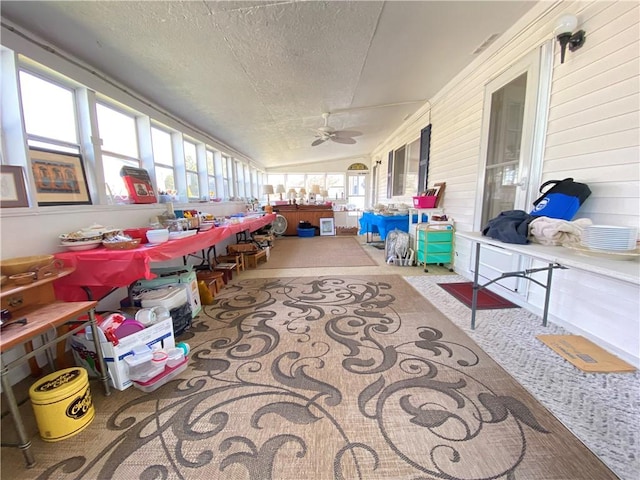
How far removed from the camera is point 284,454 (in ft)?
3.84

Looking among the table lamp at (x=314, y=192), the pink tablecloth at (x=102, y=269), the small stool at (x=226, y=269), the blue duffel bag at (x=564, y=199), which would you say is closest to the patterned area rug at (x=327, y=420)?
the pink tablecloth at (x=102, y=269)

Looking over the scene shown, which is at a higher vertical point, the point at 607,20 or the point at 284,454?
A: the point at 607,20

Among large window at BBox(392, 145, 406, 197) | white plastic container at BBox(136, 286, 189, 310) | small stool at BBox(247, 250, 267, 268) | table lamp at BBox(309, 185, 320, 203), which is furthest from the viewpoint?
table lamp at BBox(309, 185, 320, 203)

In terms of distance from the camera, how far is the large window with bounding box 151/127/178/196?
357 centimetres

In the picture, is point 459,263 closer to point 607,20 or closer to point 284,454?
point 607,20

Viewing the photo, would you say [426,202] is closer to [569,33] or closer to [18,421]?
[569,33]

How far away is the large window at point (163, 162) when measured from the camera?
3.57 m

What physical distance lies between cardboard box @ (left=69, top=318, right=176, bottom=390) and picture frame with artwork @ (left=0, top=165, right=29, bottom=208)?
1002 millimetres

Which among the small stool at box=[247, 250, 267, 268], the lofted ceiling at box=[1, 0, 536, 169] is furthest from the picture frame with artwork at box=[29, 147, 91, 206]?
the small stool at box=[247, 250, 267, 268]

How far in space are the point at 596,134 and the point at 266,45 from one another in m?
2.80

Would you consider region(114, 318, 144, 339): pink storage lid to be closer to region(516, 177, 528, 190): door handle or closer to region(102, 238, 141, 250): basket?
region(102, 238, 141, 250): basket

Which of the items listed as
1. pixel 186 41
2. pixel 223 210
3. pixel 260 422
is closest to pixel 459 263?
pixel 260 422

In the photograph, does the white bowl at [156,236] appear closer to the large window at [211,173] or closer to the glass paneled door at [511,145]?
the large window at [211,173]

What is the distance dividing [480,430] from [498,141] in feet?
10.0
